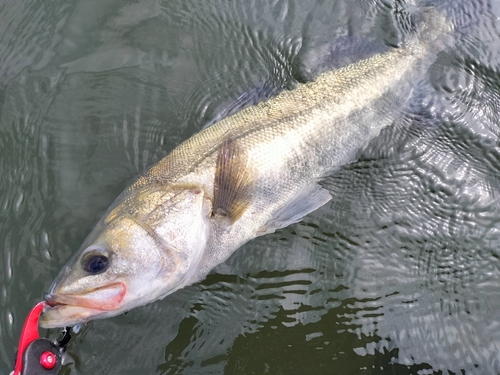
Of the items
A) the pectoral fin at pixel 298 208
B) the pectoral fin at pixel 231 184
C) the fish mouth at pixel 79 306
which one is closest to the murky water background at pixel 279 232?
the pectoral fin at pixel 298 208

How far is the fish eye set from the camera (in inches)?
114

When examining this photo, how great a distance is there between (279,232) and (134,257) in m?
1.35

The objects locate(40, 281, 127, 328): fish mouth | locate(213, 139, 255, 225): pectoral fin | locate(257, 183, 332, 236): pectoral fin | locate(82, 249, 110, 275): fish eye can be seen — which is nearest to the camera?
locate(40, 281, 127, 328): fish mouth

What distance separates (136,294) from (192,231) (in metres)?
0.55

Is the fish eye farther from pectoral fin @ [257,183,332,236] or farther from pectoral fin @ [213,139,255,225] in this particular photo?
pectoral fin @ [257,183,332,236]

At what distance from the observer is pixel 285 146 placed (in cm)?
352

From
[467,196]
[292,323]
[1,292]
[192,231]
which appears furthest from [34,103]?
[467,196]

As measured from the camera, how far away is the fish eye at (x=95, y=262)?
289 centimetres

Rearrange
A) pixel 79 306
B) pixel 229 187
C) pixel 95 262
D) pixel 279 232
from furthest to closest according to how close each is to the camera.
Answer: pixel 279 232
pixel 229 187
pixel 95 262
pixel 79 306

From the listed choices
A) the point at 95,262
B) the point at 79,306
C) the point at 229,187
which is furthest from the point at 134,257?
the point at 229,187

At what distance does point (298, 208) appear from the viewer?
11.8ft

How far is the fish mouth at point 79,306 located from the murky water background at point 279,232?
30.7 inches

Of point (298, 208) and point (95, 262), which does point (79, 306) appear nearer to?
point (95, 262)

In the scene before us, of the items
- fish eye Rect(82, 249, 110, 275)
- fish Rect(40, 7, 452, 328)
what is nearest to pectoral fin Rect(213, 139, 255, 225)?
fish Rect(40, 7, 452, 328)
